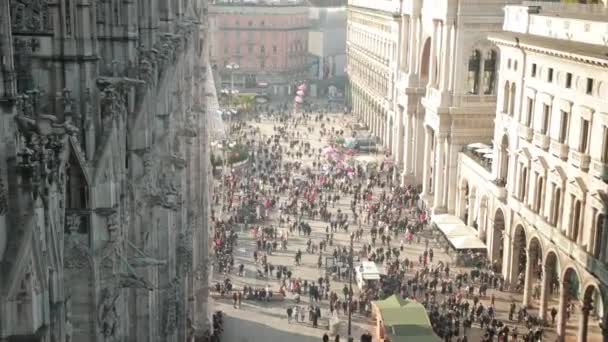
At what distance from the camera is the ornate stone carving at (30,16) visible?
1287 cm

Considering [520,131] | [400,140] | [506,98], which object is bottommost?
[400,140]

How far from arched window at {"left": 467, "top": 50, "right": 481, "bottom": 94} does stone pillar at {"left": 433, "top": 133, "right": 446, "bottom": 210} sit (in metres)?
3.80

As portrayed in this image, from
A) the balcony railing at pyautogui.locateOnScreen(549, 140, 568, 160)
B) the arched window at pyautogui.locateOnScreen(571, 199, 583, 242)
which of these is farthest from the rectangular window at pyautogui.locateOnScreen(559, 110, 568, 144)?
the arched window at pyautogui.locateOnScreen(571, 199, 583, 242)

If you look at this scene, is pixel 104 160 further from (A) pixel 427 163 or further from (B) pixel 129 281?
(A) pixel 427 163

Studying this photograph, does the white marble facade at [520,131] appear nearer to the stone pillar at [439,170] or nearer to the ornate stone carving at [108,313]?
the stone pillar at [439,170]

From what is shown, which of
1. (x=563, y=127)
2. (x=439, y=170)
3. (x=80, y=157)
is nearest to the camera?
(x=80, y=157)

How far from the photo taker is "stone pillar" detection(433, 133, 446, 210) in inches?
2266

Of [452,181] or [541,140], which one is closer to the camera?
[541,140]

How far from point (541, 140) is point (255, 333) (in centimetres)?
1703

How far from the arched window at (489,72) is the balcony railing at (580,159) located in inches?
822

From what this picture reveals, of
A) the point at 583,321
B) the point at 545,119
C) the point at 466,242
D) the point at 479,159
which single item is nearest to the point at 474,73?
the point at 479,159

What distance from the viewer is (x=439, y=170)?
191 feet

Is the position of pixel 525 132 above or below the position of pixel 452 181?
above

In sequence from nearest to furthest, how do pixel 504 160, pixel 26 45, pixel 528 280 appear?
1. pixel 26 45
2. pixel 528 280
3. pixel 504 160
